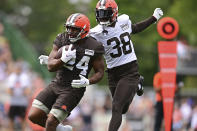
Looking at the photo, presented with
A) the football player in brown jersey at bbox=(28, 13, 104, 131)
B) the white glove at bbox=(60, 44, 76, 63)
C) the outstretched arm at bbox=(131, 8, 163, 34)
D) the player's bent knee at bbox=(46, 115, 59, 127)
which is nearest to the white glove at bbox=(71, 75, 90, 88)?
the football player in brown jersey at bbox=(28, 13, 104, 131)

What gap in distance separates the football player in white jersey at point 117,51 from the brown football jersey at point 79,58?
345mm

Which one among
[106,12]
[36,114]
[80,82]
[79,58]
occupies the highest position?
[106,12]

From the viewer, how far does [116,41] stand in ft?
28.8

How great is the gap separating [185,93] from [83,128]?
8.66 metres

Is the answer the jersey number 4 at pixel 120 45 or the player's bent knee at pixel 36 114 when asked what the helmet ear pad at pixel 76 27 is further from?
the player's bent knee at pixel 36 114

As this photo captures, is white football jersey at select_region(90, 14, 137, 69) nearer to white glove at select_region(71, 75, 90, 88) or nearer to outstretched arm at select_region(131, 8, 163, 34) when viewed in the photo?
outstretched arm at select_region(131, 8, 163, 34)

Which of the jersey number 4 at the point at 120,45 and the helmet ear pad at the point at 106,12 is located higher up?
the helmet ear pad at the point at 106,12

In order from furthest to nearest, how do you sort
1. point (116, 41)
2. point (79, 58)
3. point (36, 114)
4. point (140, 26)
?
1. point (140, 26)
2. point (116, 41)
3. point (36, 114)
4. point (79, 58)

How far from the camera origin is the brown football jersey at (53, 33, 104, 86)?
8398 mm

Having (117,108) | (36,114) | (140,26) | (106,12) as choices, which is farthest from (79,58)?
(140,26)

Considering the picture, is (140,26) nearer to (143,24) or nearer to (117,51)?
(143,24)

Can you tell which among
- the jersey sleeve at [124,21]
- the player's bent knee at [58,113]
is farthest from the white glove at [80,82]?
the jersey sleeve at [124,21]

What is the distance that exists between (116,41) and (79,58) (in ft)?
2.52

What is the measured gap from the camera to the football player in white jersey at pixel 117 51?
866 centimetres
